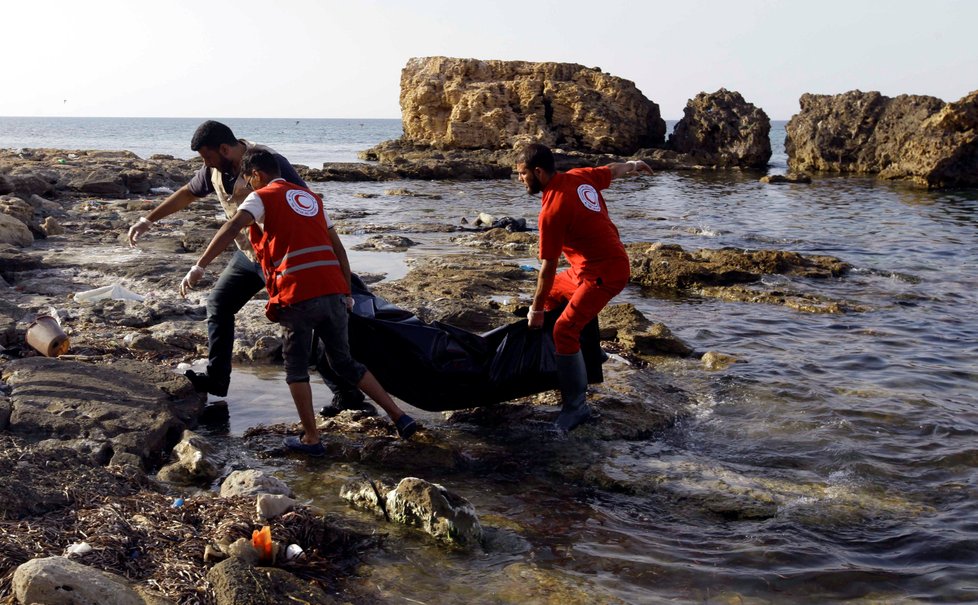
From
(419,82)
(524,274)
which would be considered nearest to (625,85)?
(419,82)

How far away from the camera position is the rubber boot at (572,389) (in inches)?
214

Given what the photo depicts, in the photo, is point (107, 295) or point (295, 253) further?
point (107, 295)

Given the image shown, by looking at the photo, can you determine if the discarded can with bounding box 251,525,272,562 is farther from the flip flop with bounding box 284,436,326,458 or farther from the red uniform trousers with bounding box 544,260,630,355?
the red uniform trousers with bounding box 544,260,630,355

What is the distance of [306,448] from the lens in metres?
4.98

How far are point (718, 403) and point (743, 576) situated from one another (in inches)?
109

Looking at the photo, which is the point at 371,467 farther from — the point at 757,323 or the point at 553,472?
the point at 757,323

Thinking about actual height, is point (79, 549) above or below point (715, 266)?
below

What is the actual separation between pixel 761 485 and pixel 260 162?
142 inches

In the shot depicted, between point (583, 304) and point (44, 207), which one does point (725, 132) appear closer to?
point (44, 207)

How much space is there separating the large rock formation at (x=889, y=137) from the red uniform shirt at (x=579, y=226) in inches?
1226

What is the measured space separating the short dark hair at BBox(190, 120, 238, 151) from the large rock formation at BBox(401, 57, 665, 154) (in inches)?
1556

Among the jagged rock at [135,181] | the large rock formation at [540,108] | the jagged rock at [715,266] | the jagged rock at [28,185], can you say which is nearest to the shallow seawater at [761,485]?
the jagged rock at [715,266]


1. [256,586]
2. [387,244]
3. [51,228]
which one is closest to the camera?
[256,586]

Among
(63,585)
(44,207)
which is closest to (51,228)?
(44,207)
